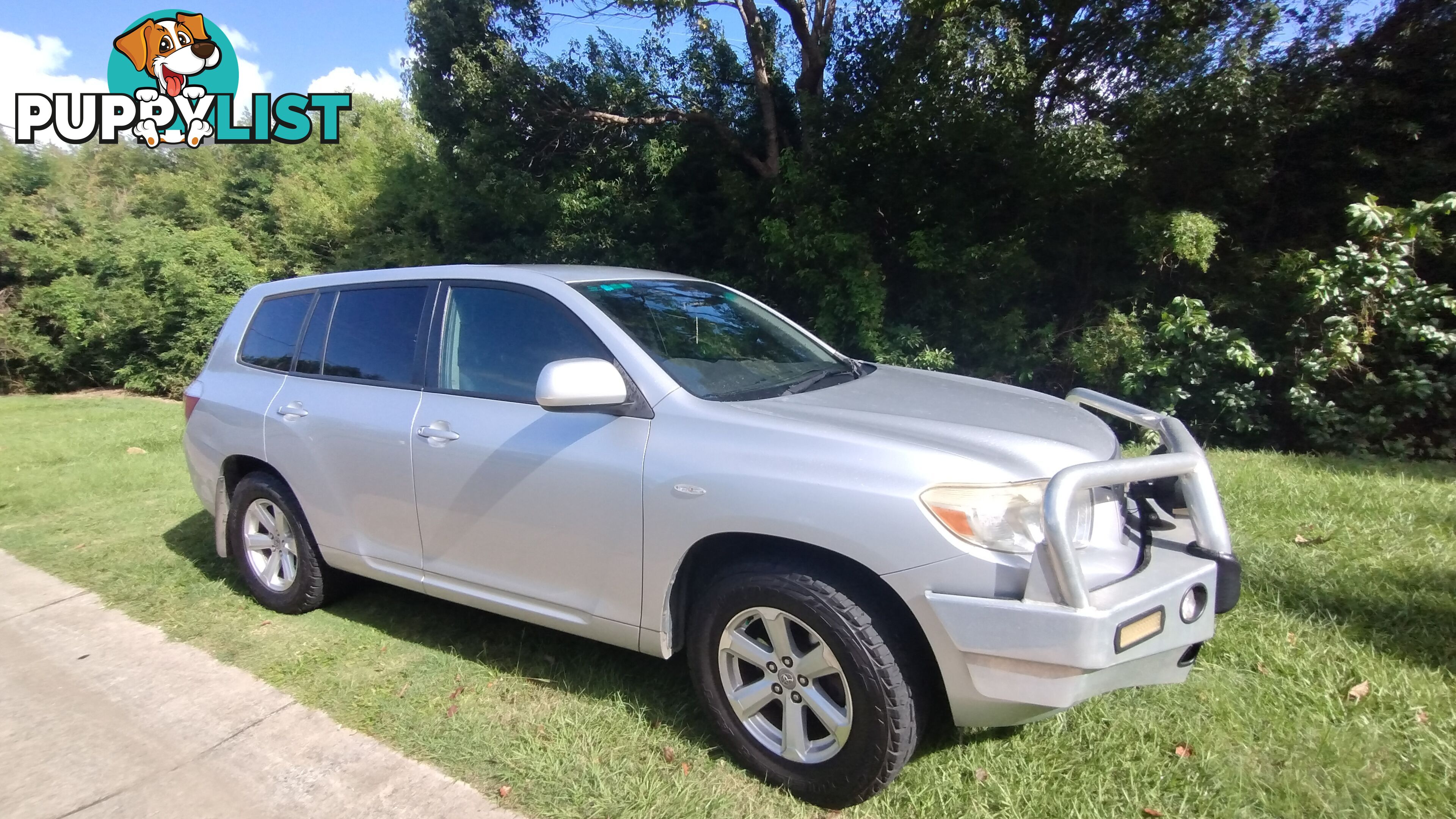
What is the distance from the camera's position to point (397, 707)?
3391 millimetres

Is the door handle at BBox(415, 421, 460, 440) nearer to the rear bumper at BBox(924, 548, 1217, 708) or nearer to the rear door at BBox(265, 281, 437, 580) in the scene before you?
the rear door at BBox(265, 281, 437, 580)

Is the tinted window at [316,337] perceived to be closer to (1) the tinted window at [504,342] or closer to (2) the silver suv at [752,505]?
(2) the silver suv at [752,505]

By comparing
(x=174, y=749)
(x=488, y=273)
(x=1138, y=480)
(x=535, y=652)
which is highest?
(x=488, y=273)

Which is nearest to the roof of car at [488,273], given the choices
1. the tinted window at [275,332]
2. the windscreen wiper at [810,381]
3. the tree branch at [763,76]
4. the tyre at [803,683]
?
the tinted window at [275,332]

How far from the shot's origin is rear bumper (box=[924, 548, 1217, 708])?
7.27 feet

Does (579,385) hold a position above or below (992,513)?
above

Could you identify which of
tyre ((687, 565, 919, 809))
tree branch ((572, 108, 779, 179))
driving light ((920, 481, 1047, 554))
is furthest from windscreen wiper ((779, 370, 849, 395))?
tree branch ((572, 108, 779, 179))

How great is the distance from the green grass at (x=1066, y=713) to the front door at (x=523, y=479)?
1.30ft

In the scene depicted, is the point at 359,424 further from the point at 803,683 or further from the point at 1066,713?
the point at 1066,713

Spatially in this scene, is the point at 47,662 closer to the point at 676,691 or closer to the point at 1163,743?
the point at 676,691

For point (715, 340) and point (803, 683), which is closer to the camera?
point (803, 683)

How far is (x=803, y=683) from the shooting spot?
8.76 feet

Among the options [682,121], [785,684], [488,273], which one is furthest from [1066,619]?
[682,121]

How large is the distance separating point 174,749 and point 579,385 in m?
2.12
